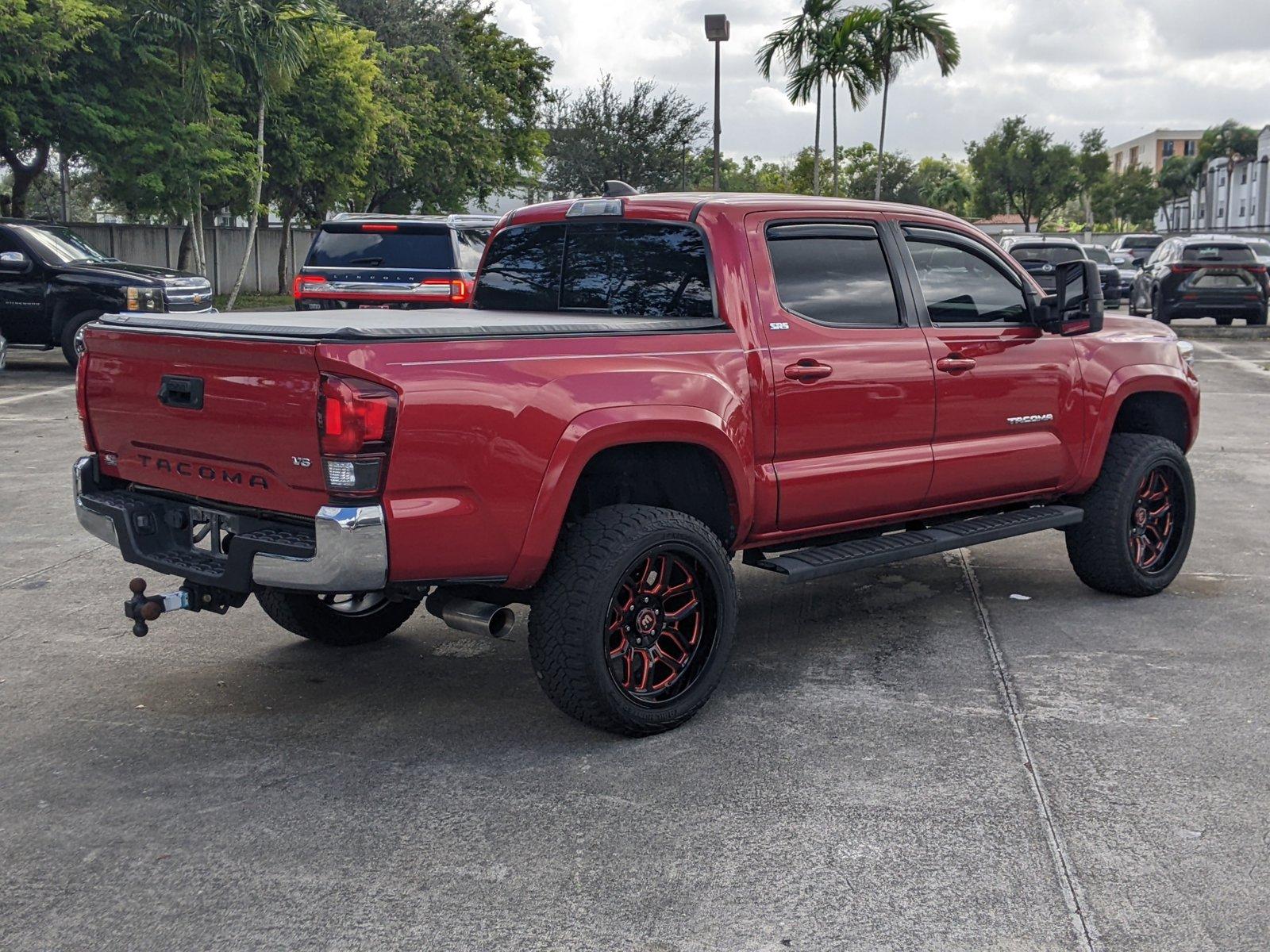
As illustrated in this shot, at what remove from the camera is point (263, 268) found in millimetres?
39375

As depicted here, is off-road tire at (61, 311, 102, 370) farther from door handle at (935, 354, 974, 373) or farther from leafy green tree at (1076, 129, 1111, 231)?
leafy green tree at (1076, 129, 1111, 231)

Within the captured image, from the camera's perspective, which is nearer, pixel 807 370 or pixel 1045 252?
pixel 807 370

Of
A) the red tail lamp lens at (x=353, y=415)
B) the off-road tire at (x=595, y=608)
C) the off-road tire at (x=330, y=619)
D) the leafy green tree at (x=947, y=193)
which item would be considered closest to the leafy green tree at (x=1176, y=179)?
the leafy green tree at (x=947, y=193)

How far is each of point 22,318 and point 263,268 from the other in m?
22.8

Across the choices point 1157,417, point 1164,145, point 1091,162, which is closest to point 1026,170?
point 1091,162

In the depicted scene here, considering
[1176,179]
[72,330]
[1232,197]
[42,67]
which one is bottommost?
[72,330]

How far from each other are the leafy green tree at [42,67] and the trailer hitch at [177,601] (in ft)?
60.5

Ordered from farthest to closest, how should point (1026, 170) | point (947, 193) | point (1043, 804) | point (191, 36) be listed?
point (947, 193) → point (1026, 170) → point (191, 36) → point (1043, 804)

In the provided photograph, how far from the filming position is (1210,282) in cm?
2350

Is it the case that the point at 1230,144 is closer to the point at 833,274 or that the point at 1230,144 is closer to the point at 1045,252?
the point at 1045,252

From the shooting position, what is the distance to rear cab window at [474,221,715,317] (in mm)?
5293

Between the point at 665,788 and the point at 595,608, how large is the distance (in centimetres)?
61

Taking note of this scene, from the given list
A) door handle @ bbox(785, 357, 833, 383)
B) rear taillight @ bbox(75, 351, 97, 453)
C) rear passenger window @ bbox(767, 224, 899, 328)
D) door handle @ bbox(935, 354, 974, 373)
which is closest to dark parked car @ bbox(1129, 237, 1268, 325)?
door handle @ bbox(935, 354, 974, 373)

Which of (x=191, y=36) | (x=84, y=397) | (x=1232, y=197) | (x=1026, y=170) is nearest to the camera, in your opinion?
(x=84, y=397)
